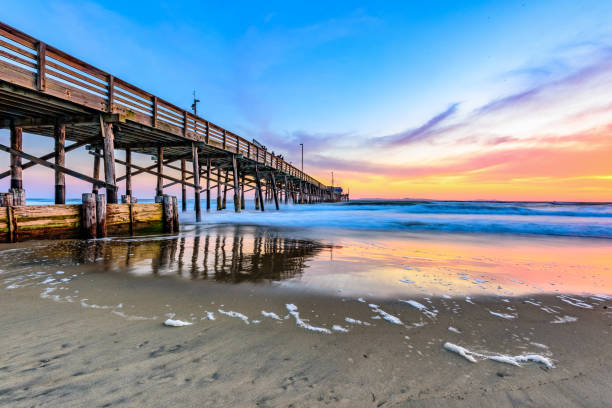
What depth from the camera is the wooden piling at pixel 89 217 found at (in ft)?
21.0

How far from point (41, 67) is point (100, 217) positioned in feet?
12.0

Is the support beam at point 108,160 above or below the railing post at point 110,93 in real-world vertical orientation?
below

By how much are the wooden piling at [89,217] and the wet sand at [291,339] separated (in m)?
2.90

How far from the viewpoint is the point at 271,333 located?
77.1 inches

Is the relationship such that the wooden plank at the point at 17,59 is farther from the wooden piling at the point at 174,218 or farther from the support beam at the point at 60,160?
the wooden piling at the point at 174,218

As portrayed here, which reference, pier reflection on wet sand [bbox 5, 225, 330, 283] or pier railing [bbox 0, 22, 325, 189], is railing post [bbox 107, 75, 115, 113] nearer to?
pier railing [bbox 0, 22, 325, 189]

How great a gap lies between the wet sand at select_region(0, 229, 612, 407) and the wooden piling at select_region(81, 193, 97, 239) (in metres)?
2.90

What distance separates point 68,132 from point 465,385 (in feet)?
46.7

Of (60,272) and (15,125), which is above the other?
(15,125)

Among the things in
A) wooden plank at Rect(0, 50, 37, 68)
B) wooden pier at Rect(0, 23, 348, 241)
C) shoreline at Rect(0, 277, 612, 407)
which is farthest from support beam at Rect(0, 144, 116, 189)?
shoreline at Rect(0, 277, 612, 407)

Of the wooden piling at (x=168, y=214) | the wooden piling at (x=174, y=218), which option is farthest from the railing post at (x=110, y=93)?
the wooden piling at (x=174, y=218)

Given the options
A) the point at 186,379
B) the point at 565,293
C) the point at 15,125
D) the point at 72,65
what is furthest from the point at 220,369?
the point at 15,125

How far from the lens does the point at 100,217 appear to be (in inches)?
262

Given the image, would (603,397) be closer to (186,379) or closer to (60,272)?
(186,379)
